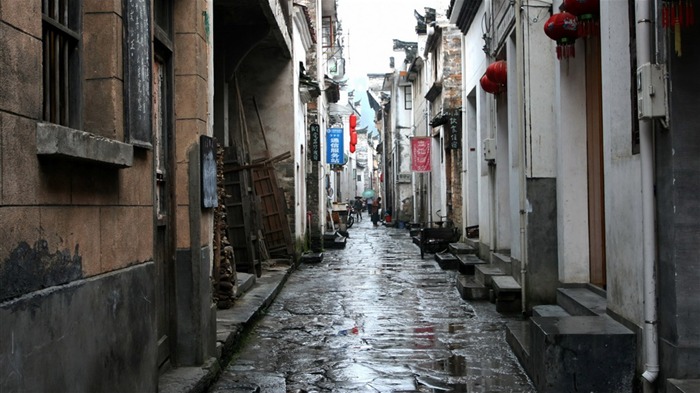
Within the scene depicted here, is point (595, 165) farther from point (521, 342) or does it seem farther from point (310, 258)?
point (310, 258)

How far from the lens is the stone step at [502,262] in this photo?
1239 cm

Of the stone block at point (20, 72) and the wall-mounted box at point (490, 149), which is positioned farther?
the wall-mounted box at point (490, 149)

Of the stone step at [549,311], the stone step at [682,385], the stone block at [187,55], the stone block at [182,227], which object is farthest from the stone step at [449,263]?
the stone step at [682,385]

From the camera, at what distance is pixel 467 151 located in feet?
60.6

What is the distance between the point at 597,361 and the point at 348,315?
5.31 meters

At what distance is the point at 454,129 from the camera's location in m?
21.4

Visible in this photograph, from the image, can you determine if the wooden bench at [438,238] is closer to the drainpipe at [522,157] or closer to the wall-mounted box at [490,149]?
the wall-mounted box at [490,149]

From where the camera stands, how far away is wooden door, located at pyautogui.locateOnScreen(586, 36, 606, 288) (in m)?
8.74

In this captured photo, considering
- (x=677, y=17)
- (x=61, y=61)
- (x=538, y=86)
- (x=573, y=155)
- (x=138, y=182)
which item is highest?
(x=538, y=86)

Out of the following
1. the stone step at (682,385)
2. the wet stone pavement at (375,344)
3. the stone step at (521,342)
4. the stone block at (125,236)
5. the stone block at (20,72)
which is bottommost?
the wet stone pavement at (375,344)

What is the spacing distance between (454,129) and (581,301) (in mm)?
13808

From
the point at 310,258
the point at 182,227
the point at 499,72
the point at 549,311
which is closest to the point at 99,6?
the point at 182,227

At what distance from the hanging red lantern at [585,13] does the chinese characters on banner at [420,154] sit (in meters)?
19.7

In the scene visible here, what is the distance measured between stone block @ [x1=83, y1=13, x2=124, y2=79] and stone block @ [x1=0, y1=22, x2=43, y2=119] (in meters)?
0.96
